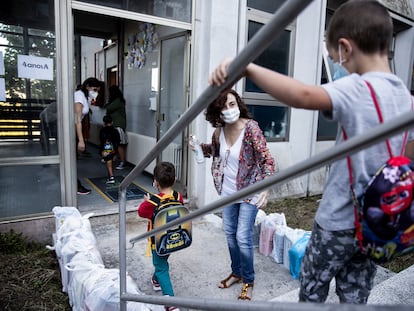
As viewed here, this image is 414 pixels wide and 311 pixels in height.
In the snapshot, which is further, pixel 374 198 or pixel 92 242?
pixel 92 242

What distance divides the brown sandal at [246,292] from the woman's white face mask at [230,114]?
122 centimetres

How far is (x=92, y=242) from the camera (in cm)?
259

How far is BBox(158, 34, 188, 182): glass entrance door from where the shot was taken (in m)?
4.37

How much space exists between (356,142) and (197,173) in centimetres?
363

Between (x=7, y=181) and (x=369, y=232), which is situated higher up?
(x=369, y=232)

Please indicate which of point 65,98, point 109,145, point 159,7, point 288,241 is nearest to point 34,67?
point 65,98

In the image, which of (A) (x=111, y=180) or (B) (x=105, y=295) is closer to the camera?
(B) (x=105, y=295)

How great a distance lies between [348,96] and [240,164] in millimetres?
1372

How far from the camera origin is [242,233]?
2334 mm

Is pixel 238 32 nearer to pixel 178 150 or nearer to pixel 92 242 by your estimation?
pixel 178 150

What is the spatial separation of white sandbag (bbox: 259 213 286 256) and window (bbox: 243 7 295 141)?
1.92 m

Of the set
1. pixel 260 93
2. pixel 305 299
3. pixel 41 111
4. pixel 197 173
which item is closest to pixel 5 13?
pixel 41 111

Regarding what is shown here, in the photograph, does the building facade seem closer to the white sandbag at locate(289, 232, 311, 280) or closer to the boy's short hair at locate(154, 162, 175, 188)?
the boy's short hair at locate(154, 162, 175, 188)

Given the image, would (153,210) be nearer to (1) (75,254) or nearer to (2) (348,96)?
(1) (75,254)
